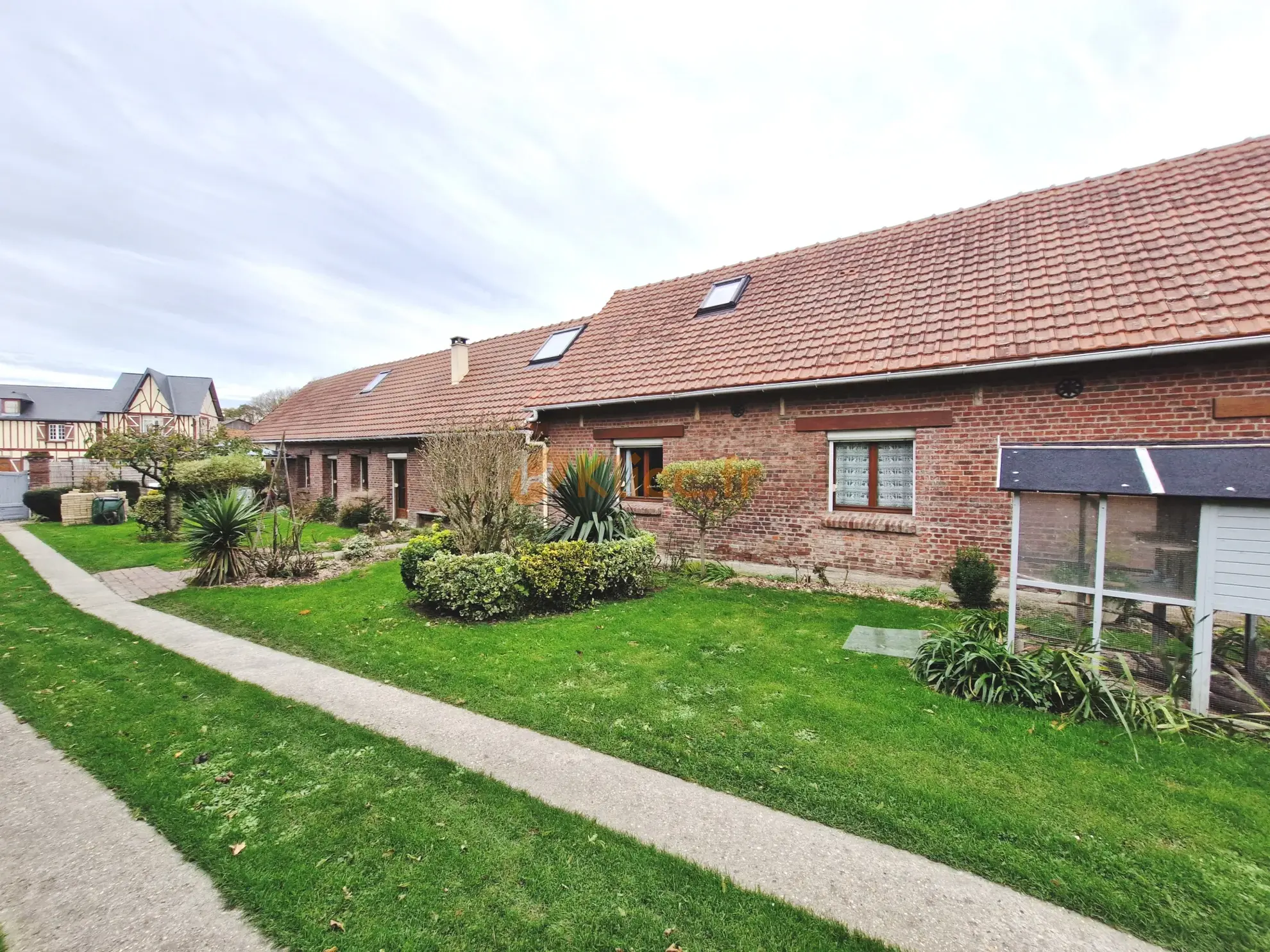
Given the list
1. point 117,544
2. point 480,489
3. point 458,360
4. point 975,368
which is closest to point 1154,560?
point 975,368

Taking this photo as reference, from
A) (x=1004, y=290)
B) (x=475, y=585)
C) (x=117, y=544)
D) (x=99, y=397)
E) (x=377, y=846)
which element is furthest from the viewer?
(x=99, y=397)

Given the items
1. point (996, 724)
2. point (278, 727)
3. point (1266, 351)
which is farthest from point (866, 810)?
point (1266, 351)

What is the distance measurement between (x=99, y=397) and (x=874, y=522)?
59.3 meters

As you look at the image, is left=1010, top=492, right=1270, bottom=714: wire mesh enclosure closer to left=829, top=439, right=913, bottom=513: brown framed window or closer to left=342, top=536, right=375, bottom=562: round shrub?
left=829, top=439, right=913, bottom=513: brown framed window

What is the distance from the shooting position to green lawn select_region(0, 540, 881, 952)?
2273 millimetres

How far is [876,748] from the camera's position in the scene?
3721mm

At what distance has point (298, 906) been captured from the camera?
7.82ft

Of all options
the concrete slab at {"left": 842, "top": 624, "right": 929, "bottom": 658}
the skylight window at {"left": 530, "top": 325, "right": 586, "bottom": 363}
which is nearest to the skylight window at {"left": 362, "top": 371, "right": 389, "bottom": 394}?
the skylight window at {"left": 530, "top": 325, "right": 586, "bottom": 363}

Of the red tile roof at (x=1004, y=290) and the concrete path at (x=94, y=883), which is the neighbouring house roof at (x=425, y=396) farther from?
the concrete path at (x=94, y=883)

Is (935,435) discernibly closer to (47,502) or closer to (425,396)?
(425,396)

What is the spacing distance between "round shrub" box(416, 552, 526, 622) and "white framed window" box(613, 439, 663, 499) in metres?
3.98

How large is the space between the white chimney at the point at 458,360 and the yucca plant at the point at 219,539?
7.56m

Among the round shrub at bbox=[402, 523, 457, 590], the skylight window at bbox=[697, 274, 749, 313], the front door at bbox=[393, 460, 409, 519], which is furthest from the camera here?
the front door at bbox=[393, 460, 409, 519]

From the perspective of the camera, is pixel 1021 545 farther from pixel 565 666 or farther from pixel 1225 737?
pixel 565 666
